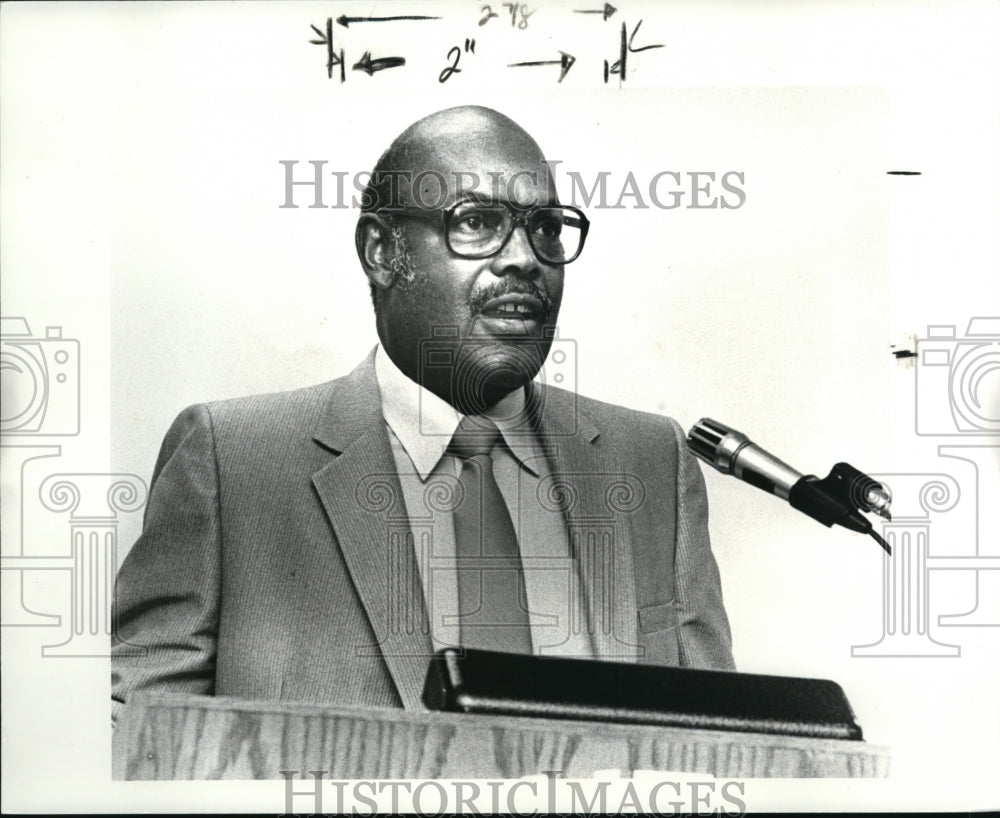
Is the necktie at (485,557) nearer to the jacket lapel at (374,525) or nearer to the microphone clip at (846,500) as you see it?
the jacket lapel at (374,525)

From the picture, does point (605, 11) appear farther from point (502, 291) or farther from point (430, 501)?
point (430, 501)

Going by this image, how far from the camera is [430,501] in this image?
2.89m

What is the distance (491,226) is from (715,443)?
0.73 meters

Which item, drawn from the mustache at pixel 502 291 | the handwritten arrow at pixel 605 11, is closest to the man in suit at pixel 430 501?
the mustache at pixel 502 291

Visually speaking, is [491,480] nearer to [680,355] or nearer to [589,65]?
[680,355]

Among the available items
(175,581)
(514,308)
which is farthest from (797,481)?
(175,581)

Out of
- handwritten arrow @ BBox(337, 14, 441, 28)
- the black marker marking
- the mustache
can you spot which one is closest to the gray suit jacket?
the mustache

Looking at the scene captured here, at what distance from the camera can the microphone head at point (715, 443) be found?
3.01 metres

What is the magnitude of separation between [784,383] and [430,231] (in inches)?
35.5

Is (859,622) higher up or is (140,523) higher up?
(140,523)

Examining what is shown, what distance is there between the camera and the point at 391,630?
2.82 metres

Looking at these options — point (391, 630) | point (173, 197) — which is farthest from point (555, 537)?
point (173, 197)

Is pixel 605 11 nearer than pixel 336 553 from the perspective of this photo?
No

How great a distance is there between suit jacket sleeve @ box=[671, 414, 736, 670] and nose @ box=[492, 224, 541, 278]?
492 millimetres
